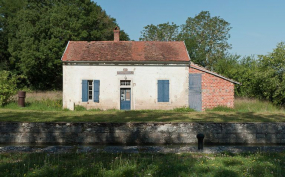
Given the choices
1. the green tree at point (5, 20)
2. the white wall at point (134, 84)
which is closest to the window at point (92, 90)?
the white wall at point (134, 84)

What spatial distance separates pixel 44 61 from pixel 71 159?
2389 cm

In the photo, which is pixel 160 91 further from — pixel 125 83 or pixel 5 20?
pixel 5 20

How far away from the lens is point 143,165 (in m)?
5.43

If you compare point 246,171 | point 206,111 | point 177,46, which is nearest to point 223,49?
point 177,46

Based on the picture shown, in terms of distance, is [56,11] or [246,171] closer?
[246,171]

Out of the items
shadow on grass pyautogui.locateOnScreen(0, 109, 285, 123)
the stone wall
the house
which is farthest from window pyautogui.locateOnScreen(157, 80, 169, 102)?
the stone wall

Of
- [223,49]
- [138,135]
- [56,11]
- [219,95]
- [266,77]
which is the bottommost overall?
[138,135]

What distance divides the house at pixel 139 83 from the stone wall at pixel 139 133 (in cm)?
781

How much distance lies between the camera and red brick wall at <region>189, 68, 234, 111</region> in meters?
17.5

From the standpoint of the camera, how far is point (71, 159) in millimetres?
6035

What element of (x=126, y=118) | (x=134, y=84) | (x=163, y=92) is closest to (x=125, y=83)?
(x=134, y=84)

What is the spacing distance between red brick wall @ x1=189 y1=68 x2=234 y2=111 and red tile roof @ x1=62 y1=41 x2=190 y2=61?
2.01m

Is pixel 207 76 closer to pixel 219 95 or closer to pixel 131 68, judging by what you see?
pixel 219 95

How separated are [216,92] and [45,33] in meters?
19.1
